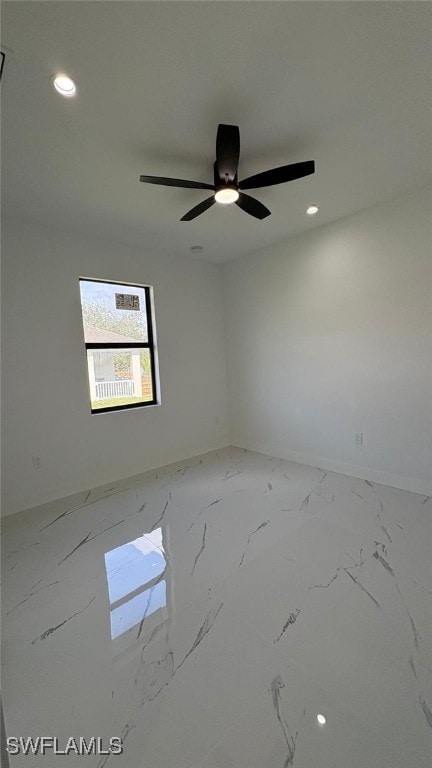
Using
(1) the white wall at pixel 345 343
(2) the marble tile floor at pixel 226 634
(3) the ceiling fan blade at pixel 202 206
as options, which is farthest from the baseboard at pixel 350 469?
(3) the ceiling fan blade at pixel 202 206

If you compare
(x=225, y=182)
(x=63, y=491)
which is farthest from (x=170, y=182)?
(x=63, y=491)

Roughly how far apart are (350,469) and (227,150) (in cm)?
313

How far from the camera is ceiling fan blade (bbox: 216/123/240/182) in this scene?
1.55m

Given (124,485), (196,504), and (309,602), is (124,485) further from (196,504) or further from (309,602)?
(309,602)

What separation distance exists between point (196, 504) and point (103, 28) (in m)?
3.07

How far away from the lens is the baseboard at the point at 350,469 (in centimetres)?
285

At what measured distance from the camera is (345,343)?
328 centimetres

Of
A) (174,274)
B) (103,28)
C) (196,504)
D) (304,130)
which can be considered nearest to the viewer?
(103,28)

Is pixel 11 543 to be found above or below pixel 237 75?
below

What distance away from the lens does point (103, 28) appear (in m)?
1.27

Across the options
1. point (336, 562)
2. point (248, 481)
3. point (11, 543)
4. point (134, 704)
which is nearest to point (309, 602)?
point (336, 562)
